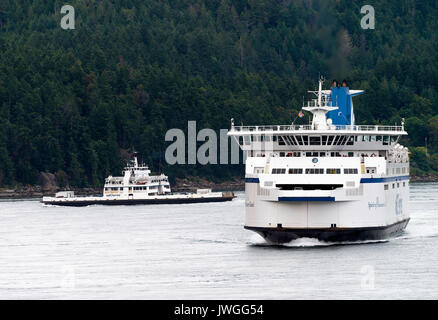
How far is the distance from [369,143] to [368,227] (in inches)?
265

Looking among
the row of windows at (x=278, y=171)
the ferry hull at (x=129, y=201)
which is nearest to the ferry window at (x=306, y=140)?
the row of windows at (x=278, y=171)

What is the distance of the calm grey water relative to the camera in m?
58.9

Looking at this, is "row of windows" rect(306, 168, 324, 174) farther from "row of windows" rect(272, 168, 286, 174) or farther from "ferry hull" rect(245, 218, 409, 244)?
"ferry hull" rect(245, 218, 409, 244)

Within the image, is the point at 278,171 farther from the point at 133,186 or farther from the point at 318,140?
the point at 133,186

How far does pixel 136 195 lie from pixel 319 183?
94.0 m

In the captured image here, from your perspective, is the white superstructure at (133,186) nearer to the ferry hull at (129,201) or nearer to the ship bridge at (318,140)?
the ferry hull at (129,201)

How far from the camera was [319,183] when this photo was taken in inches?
2889

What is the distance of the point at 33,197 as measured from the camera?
186 meters

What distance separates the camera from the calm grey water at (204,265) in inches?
2319

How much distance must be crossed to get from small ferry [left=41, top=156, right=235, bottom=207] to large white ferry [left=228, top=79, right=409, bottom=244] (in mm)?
80181

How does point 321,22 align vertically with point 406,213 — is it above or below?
above
